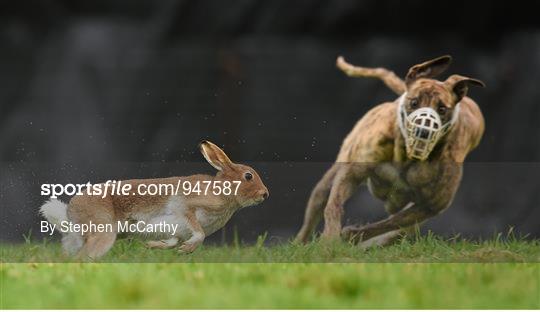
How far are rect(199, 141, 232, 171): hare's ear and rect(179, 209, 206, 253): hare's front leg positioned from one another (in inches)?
10.5

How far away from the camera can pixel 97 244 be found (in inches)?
160

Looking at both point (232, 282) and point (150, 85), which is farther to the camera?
point (150, 85)

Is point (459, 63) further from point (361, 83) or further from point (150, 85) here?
point (150, 85)

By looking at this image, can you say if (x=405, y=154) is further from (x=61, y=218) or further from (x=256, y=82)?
(x=61, y=218)

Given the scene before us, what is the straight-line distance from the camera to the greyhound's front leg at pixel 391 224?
13.8 ft

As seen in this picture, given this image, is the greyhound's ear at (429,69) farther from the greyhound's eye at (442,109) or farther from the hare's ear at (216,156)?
the hare's ear at (216,156)

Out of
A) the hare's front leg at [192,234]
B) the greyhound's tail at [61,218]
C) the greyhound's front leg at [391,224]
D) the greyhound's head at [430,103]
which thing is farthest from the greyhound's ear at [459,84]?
the greyhound's tail at [61,218]

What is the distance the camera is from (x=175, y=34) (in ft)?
14.0

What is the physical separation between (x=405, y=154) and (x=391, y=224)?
1.23ft

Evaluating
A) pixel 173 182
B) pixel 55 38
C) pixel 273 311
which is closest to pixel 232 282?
pixel 273 311

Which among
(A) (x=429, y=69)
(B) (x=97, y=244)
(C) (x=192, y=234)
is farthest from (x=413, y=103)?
(B) (x=97, y=244)

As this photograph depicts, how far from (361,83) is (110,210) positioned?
1456mm

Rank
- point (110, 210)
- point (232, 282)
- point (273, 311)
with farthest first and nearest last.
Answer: point (110, 210) → point (232, 282) → point (273, 311)

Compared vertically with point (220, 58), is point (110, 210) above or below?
below
